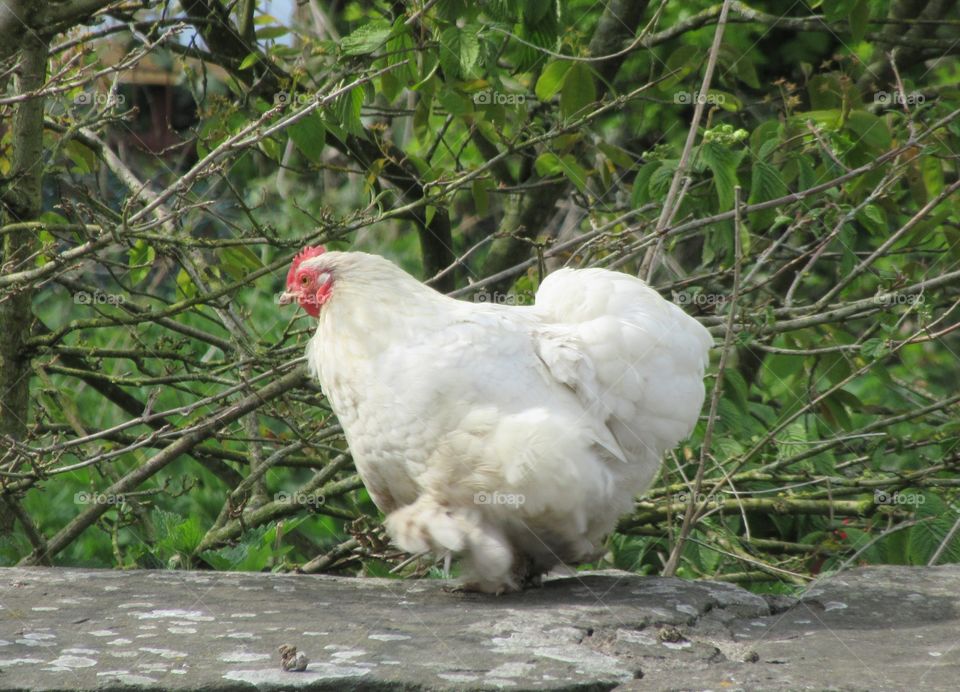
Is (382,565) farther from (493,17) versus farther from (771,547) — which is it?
(493,17)

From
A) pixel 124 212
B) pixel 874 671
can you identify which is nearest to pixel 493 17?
pixel 124 212

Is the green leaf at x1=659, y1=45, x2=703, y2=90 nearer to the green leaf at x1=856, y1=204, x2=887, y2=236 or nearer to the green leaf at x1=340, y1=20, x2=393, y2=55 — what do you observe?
the green leaf at x1=856, y1=204, x2=887, y2=236

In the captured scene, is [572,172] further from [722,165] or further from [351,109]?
[351,109]

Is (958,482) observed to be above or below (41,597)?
below

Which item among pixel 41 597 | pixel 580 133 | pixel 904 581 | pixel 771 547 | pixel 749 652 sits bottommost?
pixel 771 547

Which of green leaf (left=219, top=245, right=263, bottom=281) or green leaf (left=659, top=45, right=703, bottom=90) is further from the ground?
green leaf (left=659, top=45, right=703, bottom=90)

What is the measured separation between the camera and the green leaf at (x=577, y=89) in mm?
4973

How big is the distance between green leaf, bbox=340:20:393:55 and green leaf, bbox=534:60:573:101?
0.84 m

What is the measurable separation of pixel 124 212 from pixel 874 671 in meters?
3.01

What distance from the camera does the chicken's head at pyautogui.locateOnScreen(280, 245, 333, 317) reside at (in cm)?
428

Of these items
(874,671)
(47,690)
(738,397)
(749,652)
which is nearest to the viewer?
(47,690)

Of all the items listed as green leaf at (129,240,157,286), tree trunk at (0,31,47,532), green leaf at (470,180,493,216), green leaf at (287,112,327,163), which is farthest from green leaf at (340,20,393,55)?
tree trunk at (0,31,47,532)

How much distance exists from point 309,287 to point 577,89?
1611mm

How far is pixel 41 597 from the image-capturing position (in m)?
3.49
